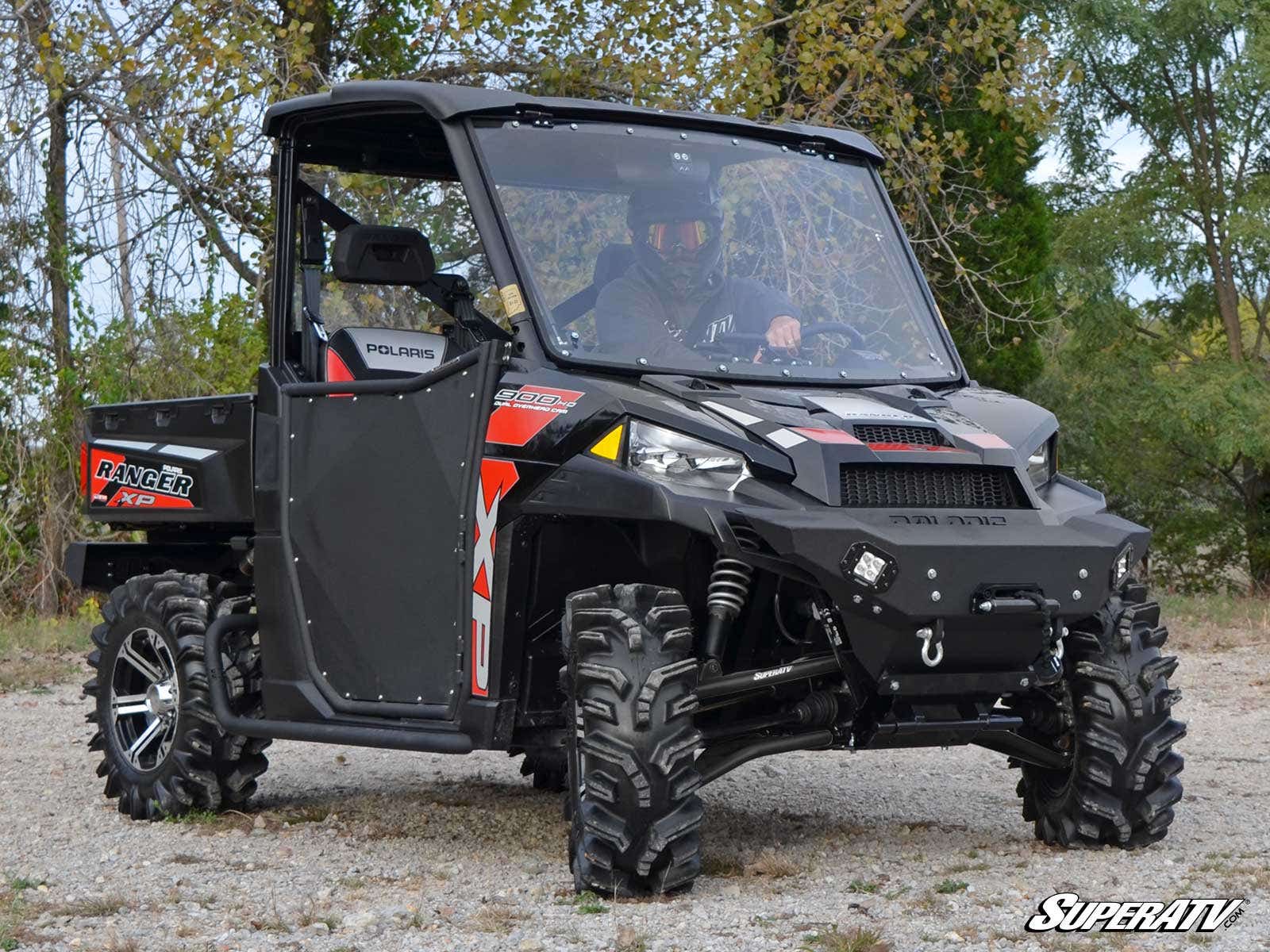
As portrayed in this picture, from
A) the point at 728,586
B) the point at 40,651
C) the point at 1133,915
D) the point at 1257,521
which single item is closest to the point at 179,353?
the point at 40,651

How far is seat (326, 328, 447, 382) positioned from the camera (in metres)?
6.59

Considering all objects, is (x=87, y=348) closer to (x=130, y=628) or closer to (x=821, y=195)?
(x=130, y=628)

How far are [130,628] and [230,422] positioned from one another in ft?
3.17

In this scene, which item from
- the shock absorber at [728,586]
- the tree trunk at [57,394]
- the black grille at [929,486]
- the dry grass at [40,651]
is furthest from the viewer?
the tree trunk at [57,394]

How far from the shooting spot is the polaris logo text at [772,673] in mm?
5402

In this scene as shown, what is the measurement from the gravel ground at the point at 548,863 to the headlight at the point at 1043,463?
1156 mm

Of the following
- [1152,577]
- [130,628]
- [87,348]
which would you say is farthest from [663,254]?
[1152,577]

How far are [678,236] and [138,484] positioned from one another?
8.39ft

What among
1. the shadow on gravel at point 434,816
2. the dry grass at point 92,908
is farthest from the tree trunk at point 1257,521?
the dry grass at point 92,908

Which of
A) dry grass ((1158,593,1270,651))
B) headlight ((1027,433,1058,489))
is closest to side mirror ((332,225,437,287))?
headlight ((1027,433,1058,489))

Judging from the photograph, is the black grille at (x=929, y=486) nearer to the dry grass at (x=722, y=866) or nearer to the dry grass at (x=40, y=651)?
the dry grass at (x=722, y=866)

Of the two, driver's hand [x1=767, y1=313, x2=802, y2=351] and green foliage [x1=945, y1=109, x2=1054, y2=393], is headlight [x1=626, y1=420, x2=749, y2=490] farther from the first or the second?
green foliage [x1=945, y1=109, x2=1054, y2=393]

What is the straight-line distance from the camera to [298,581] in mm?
6398

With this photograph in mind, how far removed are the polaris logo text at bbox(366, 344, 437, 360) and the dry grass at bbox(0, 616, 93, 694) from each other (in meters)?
5.93
